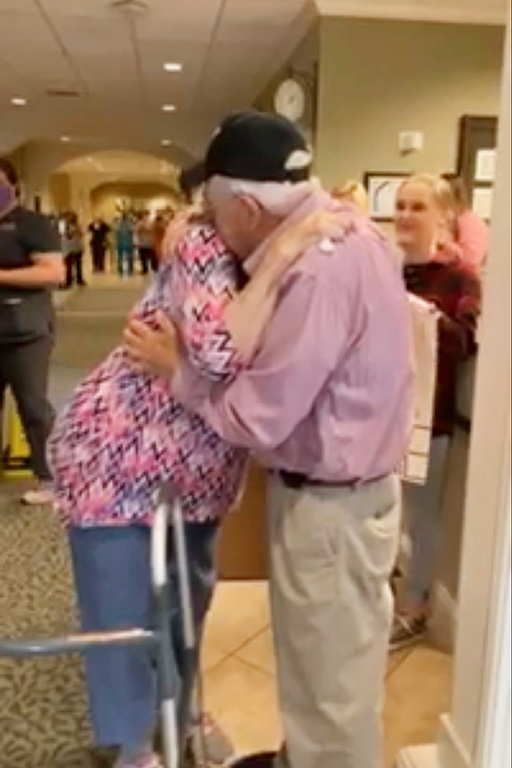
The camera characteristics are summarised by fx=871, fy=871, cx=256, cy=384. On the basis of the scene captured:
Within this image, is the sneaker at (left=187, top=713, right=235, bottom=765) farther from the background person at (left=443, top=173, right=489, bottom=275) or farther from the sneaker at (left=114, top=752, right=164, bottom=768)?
the background person at (left=443, top=173, right=489, bottom=275)

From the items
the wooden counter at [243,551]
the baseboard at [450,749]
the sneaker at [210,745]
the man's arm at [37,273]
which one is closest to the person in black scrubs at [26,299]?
the man's arm at [37,273]

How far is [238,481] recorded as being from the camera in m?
1.65

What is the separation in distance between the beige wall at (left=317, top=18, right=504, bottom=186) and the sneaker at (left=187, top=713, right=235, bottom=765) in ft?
12.4

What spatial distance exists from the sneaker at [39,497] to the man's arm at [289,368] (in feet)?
8.40

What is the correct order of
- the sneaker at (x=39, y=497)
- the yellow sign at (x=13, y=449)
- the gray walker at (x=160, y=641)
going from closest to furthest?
the gray walker at (x=160, y=641), the sneaker at (x=39, y=497), the yellow sign at (x=13, y=449)

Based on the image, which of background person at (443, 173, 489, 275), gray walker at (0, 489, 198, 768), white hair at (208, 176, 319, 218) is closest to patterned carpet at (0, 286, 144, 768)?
gray walker at (0, 489, 198, 768)

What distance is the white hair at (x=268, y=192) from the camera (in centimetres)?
137

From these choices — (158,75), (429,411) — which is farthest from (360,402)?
(158,75)

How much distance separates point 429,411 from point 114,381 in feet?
3.40

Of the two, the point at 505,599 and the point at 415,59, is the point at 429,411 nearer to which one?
the point at 505,599

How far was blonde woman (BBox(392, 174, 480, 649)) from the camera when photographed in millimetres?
2439

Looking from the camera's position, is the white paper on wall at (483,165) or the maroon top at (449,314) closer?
the maroon top at (449,314)

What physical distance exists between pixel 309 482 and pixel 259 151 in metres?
0.54

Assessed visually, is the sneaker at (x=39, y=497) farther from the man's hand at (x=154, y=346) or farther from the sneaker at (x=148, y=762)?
the man's hand at (x=154, y=346)
